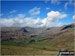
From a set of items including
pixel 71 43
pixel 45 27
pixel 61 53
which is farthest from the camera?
pixel 45 27

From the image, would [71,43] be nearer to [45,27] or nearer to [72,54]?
[72,54]

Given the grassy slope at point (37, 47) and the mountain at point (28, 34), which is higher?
the mountain at point (28, 34)

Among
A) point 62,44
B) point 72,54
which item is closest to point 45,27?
point 62,44

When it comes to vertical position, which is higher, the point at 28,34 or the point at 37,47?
the point at 28,34

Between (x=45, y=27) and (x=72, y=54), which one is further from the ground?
(x=45, y=27)

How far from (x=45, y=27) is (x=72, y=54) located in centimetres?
17633

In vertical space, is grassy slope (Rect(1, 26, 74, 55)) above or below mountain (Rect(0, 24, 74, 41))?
below

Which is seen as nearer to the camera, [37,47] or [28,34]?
[37,47]

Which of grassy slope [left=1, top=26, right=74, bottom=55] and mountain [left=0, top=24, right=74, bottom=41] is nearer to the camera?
grassy slope [left=1, top=26, right=74, bottom=55]

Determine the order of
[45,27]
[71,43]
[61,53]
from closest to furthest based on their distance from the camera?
[61,53]
[71,43]
[45,27]

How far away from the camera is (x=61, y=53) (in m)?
9.07

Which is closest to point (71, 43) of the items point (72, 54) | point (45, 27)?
point (72, 54)

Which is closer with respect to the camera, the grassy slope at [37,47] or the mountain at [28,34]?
the grassy slope at [37,47]

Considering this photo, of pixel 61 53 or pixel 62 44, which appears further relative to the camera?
pixel 62 44
